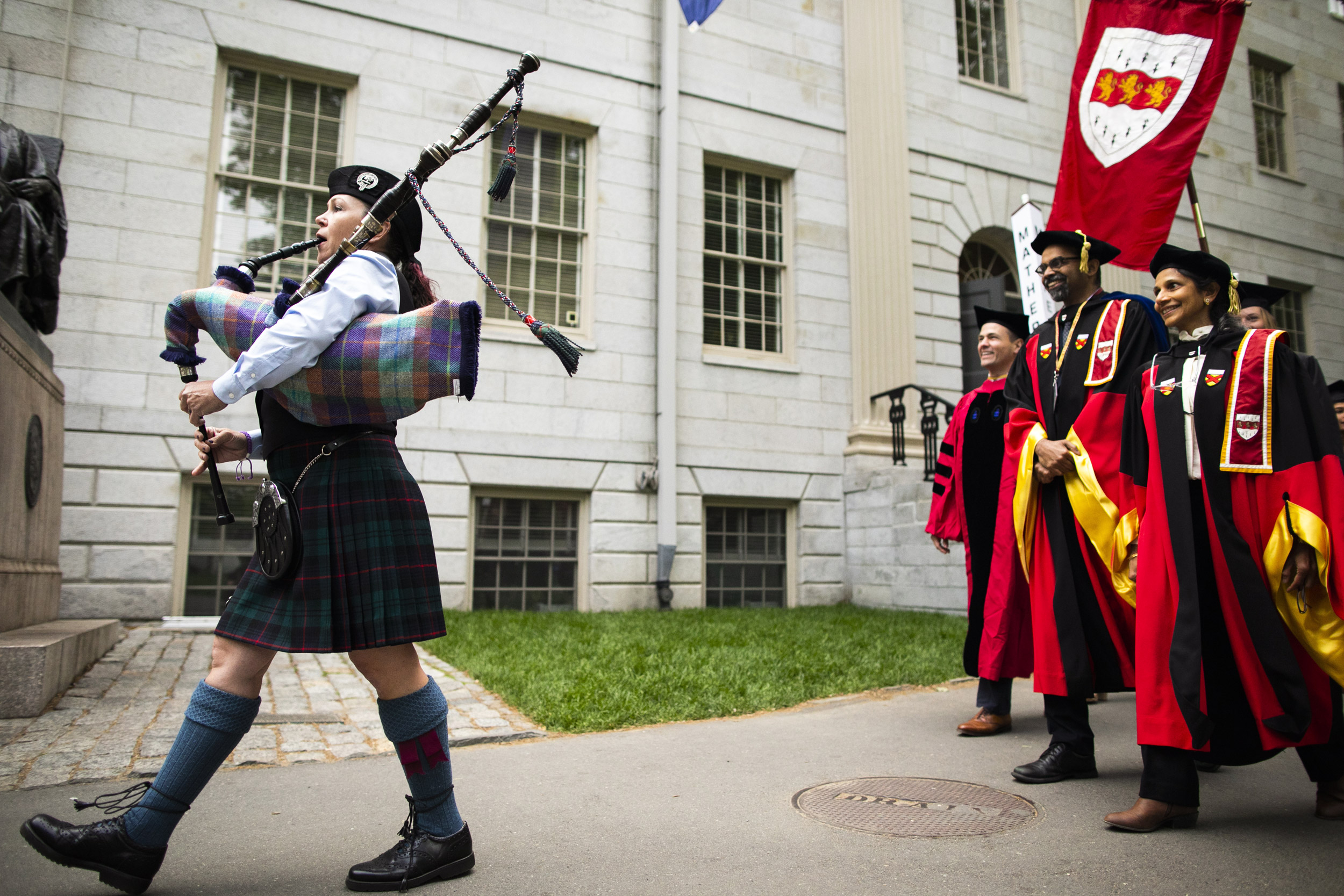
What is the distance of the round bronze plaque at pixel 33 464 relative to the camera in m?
5.85

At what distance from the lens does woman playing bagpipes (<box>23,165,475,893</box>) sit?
2361 millimetres

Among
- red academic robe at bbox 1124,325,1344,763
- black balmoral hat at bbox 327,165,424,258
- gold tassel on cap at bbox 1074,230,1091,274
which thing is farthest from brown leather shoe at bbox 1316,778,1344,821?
black balmoral hat at bbox 327,165,424,258

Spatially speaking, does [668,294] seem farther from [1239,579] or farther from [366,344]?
Result: [366,344]

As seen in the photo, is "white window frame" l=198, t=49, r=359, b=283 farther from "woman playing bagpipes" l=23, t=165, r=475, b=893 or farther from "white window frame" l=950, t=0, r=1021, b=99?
"white window frame" l=950, t=0, r=1021, b=99

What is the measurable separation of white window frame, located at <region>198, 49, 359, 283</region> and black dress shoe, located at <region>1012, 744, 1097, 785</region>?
9.09m

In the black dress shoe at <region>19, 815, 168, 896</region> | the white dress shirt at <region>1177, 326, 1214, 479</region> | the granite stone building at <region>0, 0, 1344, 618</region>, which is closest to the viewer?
the black dress shoe at <region>19, 815, 168, 896</region>

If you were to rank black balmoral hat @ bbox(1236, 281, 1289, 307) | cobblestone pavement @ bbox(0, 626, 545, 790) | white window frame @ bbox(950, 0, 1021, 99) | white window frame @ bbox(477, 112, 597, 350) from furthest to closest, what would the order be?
white window frame @ bbox(950, 0, 1021, 99) < white window frame @ bbox(477, 112, 597, 350) < cobblestone pavement @ bbox(0, 626, 545, 790) < black balmoral hat @ bbox(1236, 281, 1289, 307)

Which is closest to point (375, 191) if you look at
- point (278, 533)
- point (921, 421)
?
point (278, 533)

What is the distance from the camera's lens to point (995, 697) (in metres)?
4.63

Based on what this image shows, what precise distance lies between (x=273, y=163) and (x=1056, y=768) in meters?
9.86

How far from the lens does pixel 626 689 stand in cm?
542

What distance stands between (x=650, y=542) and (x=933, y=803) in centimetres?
757

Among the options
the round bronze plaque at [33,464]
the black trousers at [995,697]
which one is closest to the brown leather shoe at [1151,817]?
the black trousers at [995,697]

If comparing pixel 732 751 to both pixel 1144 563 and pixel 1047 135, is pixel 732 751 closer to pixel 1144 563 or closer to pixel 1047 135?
pixel 1144 563
